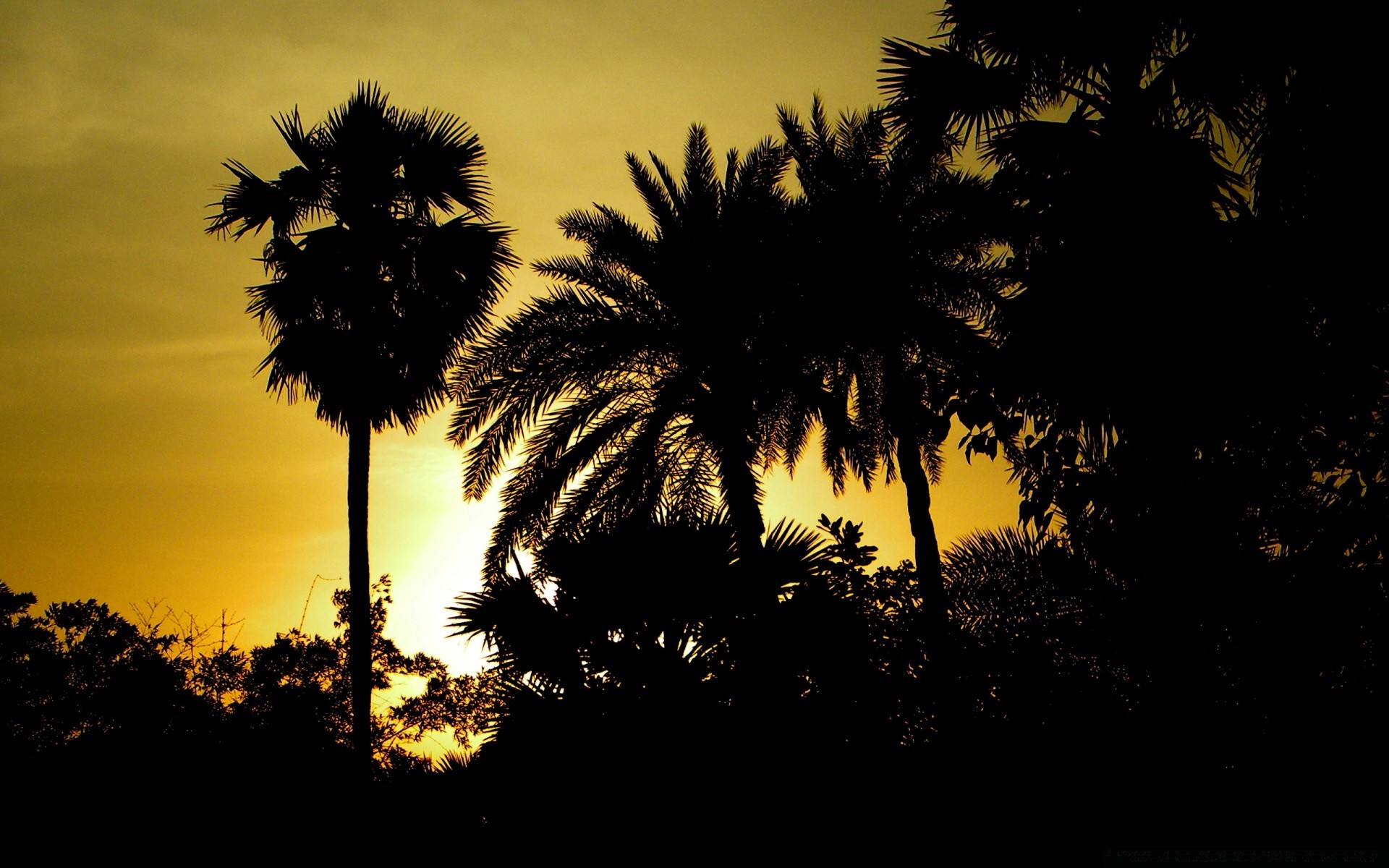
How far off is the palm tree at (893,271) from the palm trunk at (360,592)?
6624mm

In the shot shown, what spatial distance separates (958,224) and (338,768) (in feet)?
37.3

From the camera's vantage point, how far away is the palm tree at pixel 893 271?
1286cm

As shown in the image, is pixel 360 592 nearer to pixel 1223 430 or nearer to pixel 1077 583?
pixel 1077 583

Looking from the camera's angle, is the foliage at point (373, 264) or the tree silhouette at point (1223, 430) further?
the foliage at point (373, 264)

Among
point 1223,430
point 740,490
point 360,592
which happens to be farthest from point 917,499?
point 1223,430

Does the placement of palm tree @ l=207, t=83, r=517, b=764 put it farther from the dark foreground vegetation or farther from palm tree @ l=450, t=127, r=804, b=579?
the dark foreground vegetation

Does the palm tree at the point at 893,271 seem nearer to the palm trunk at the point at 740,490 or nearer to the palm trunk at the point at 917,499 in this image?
the palm trunk at the point at 917,499

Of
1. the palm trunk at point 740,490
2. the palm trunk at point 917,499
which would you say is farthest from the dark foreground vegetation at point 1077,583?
the palm trunk at point 917,499

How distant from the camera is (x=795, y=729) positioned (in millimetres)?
4836

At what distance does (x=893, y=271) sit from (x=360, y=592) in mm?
8896

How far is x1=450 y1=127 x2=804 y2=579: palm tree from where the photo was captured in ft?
41.9

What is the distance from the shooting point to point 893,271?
42.6 ft

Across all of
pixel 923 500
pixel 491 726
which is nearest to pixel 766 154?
pixel 923 500

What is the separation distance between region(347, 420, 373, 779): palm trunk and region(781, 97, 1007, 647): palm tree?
6.62 metres
